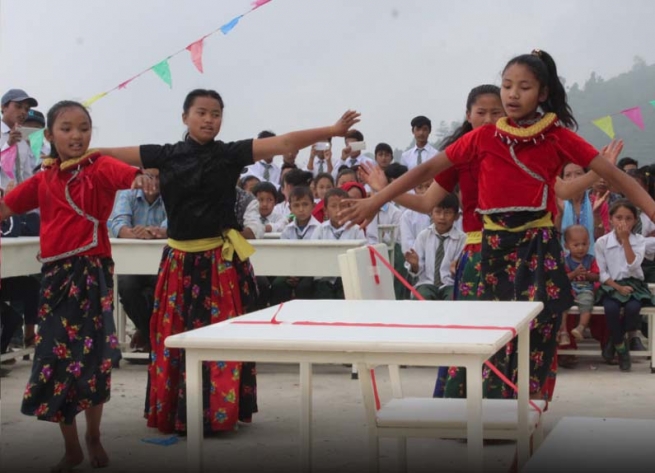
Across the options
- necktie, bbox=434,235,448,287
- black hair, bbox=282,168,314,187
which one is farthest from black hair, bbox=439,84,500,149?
black hair, bbox=282,168,314,187

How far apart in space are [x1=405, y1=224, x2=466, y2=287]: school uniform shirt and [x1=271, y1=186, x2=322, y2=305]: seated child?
728 mm

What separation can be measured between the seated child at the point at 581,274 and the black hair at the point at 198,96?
304 centimetres

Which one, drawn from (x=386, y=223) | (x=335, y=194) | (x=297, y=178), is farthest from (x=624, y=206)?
(x=297, y=178)

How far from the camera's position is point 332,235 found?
752 cm

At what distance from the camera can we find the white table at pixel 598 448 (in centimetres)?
180

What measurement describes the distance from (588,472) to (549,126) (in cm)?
241

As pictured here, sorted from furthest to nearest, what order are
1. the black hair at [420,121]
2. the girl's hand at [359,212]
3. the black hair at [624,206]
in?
the black hair at [420,121], the black hair at [624,206], the girl's hand at [359,212]

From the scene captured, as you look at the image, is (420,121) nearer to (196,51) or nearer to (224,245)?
(196,51)

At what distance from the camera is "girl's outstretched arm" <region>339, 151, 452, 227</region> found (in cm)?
376

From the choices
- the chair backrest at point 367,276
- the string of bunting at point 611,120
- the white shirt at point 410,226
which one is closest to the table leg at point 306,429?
the chair backrest at point 367,276

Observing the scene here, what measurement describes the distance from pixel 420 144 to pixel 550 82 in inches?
277

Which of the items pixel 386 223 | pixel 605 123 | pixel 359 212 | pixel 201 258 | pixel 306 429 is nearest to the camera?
pixel 306 429

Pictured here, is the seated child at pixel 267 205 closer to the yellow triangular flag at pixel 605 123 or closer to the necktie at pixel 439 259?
the necktie at pixel 439 259

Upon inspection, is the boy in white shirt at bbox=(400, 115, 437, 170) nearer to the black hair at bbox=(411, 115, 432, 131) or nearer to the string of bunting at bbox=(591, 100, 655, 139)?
the black hair at bbox=(411, 115, 432, 131)
